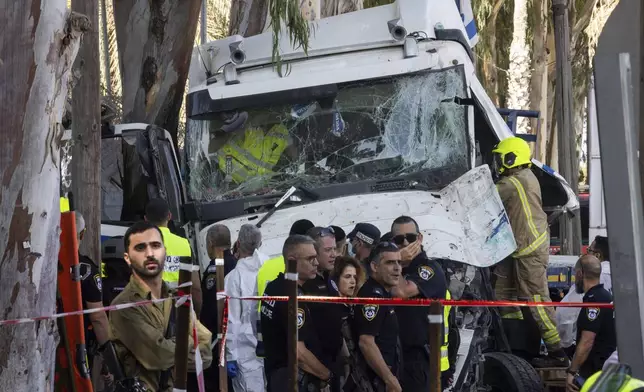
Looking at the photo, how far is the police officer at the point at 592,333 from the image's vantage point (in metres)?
8.66

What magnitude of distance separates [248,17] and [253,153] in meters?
4.35

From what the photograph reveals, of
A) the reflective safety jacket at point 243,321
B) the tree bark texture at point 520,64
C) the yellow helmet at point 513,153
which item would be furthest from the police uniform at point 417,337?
the tree bark texture at point 520,64

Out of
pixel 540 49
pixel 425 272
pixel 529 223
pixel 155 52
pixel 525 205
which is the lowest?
pixel 425 272

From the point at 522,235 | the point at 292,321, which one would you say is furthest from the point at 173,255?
the point at 522,235

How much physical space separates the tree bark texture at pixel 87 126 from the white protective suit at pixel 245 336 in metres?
1.55

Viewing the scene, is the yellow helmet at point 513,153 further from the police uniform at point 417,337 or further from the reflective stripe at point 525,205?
the police uniform at point 417,337

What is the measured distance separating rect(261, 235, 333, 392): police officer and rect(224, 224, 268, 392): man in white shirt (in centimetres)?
98

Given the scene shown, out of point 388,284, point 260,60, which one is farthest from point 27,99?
point 260,60

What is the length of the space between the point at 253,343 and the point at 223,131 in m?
2.40

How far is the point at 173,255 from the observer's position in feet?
28.1

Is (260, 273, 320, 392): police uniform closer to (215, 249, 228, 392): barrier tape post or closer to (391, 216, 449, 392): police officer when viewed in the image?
(215, 249, 228, 392): barrier tape post

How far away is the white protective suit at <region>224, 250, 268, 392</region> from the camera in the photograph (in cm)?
840

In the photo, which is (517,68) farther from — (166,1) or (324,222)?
(324,222)

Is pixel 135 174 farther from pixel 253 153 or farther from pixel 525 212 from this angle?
pixel 525 212
